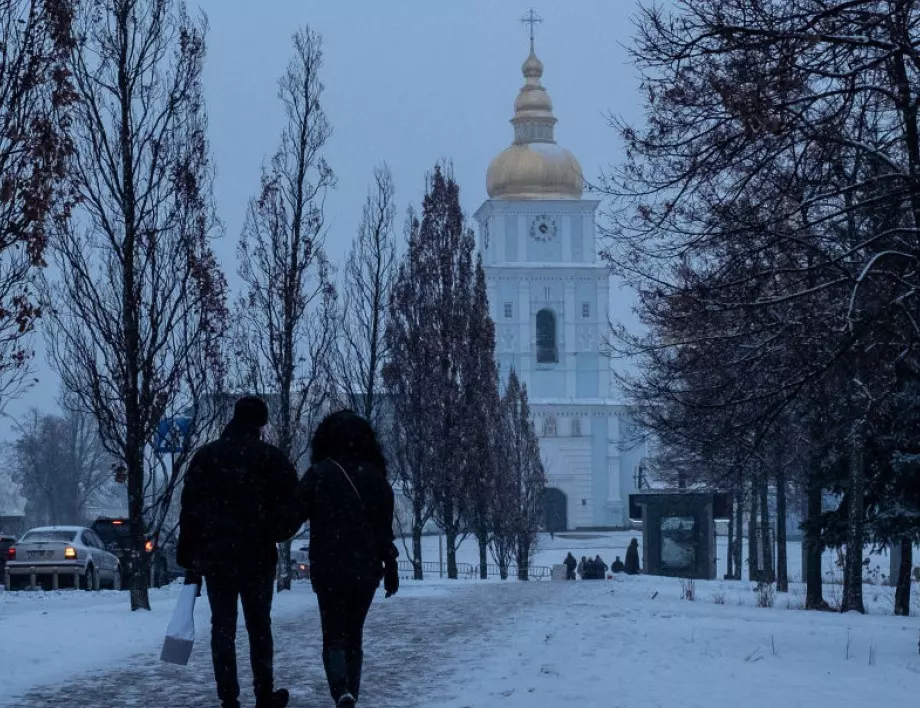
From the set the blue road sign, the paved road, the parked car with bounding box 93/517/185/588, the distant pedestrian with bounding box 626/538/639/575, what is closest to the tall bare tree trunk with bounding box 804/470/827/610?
the paved road

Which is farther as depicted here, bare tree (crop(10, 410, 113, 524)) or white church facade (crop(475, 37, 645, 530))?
white church facade (crop(475, 37, 645, 530))

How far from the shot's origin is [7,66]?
42.9 feet

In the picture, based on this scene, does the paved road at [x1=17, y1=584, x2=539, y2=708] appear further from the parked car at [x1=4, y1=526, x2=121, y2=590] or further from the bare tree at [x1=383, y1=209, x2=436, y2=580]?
the bare tree at [x1=383, y1=209, x2=436, y2=580]

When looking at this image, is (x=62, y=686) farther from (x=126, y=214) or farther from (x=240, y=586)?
(x=126, y=214)

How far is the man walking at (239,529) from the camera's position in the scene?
30.8ft

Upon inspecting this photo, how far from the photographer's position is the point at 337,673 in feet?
30.1

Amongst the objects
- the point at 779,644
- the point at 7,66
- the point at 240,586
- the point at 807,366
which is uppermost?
the point at 7,66

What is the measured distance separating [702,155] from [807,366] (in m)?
2.29

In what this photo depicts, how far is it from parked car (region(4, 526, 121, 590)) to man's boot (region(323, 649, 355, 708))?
24199mm

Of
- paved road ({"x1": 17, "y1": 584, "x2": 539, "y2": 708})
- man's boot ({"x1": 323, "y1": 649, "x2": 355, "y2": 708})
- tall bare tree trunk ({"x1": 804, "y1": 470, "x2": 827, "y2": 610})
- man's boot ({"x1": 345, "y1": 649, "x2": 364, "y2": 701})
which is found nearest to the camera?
man's boot ({"x1": 323, "y1": 649, "x2": 355, "y2": 708})

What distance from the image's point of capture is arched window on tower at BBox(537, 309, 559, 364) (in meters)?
110

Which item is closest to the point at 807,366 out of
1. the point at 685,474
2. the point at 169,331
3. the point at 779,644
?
the point at 779,644

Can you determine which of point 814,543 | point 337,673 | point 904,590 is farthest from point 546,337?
point 337,673

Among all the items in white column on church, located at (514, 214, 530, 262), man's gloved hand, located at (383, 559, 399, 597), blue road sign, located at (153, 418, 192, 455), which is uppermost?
white column on church, located at (514, 214, 530, 262)
